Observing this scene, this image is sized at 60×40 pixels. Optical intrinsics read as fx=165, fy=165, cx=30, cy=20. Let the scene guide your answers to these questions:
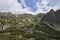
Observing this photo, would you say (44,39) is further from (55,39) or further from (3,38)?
(3,38)

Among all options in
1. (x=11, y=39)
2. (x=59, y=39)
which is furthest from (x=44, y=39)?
(x=11, y=39)

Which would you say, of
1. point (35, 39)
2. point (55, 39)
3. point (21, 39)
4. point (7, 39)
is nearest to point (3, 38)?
point (7, 39)

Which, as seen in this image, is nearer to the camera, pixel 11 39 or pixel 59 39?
pixel 11 39

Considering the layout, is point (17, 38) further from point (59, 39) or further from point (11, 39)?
point (59, 39)

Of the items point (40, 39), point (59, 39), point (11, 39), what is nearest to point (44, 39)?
point (40, 39)

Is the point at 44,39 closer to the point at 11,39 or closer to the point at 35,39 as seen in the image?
the point at 35,39

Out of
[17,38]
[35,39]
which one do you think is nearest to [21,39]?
[17,38]

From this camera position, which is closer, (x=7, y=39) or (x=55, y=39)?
(x=7, y=39)
